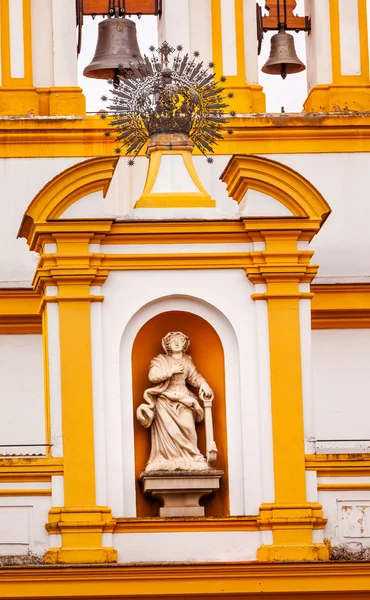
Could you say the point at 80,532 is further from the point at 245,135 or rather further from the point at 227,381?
the point at 245,135

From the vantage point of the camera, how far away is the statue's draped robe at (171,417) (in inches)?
1117

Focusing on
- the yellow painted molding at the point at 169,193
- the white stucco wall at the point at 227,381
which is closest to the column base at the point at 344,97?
the yellow painted molding at the point at 169,193

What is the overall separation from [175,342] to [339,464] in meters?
1.78

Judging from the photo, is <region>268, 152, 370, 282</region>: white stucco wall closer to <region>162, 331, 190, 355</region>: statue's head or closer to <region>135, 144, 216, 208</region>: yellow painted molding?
<region>135, 144, 216, 208</region>: yellow painted molding

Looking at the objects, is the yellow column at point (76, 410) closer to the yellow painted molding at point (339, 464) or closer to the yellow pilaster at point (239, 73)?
→ the yellow painted molding at point (339, 464)

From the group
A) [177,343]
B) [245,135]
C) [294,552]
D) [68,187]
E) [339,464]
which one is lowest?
[294,552]

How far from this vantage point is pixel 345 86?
3262 centimetres

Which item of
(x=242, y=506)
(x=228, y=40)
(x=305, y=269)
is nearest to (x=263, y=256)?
(x=305, y=269)

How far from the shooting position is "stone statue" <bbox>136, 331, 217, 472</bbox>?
28.3 meters

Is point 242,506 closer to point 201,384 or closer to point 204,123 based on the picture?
point 201,384

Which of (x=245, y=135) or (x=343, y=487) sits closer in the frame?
(x=343, y=487)

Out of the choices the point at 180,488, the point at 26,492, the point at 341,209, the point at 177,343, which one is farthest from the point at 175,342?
the point at 341,209

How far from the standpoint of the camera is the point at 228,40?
1280 inches

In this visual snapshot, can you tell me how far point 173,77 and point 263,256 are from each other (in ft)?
6.91
